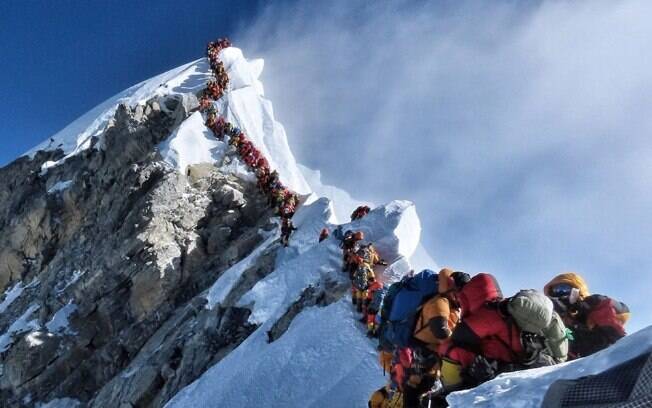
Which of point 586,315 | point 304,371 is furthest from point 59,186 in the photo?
point 586,315

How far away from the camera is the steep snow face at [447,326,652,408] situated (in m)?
3.33

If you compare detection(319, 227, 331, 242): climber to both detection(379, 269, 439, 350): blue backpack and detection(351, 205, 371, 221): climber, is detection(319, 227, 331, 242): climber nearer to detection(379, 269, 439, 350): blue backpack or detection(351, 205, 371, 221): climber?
detection(351, 205, 371, 221): climber

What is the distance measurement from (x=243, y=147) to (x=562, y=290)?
2365 centimetres

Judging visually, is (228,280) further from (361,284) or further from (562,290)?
(562,290)

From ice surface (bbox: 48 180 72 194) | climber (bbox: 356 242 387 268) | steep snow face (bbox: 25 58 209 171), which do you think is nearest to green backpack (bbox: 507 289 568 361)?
climber (bbox: 356 242 387 268)

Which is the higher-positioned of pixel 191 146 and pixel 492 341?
pixel 191 146

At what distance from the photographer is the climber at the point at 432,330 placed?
5246 millimetres

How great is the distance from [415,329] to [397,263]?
690 centimetres

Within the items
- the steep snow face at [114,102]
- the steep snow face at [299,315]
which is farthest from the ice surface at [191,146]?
the steep snow face at [114,102]

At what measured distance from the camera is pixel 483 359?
15.7ft

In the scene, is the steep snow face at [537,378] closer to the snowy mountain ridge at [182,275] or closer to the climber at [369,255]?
the snowy mountain ridge at [182,275]

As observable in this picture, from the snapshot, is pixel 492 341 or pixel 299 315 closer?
pixel 492 341

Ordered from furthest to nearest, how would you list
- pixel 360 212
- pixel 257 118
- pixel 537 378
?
1. pixel 257 118
2. pixel 360 212
3. pixel 537 378

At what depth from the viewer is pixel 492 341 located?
483cm
